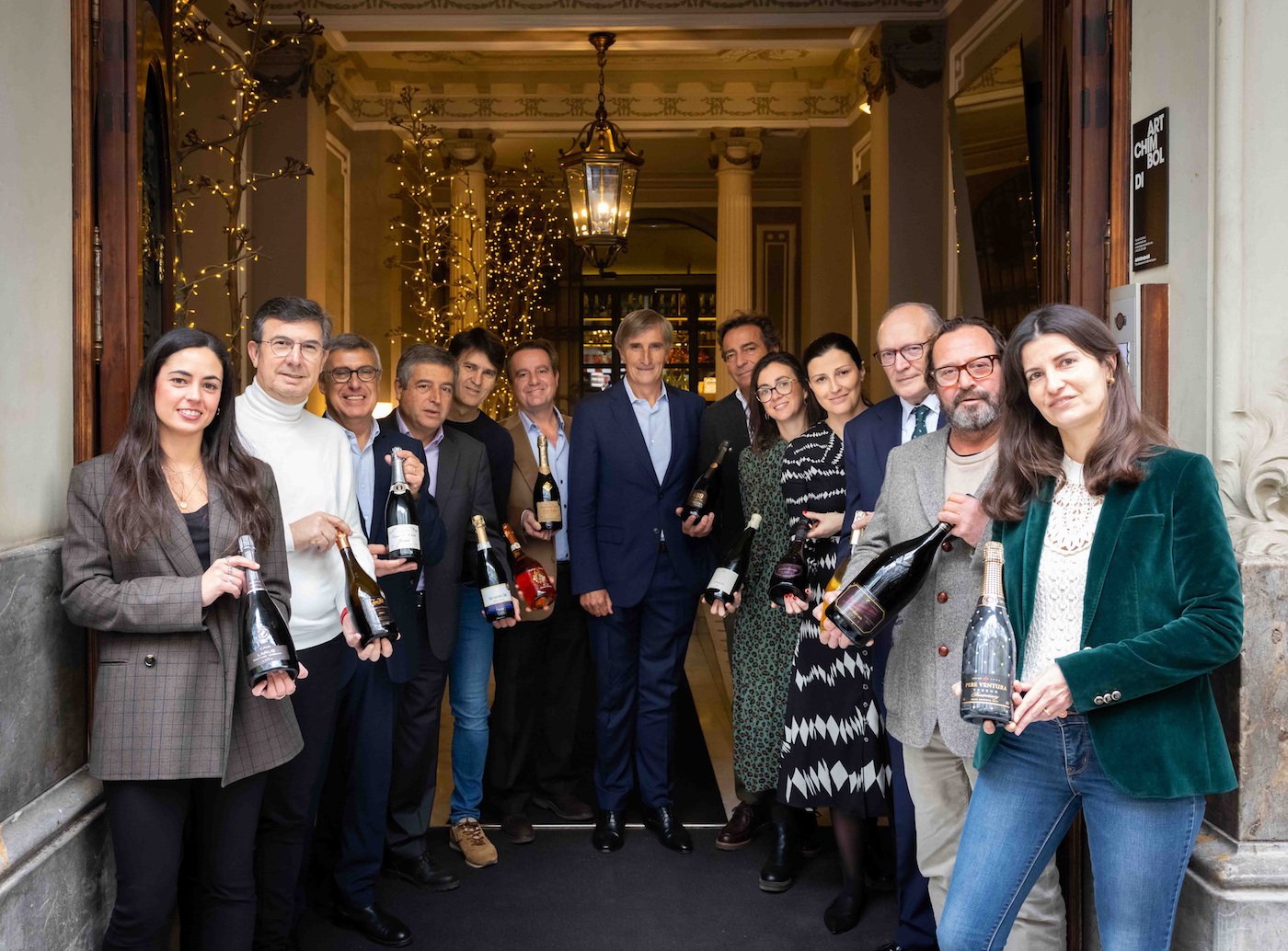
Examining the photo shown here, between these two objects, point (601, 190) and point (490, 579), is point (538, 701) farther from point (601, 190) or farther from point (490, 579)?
point (601, 190)

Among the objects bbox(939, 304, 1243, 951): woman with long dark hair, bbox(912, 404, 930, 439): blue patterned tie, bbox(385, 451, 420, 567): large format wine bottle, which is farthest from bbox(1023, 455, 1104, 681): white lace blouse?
bbox(385, 451, 420, 567): large format wine bottle

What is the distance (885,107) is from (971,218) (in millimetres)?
1446

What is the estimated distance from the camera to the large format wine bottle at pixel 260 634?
7.41ft

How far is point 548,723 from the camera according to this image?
14.1 feet

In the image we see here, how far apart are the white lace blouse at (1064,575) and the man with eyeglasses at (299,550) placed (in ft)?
5.21

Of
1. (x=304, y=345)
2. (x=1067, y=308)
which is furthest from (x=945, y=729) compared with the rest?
(x=304, y=345)

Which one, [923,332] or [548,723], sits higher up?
[923,332]

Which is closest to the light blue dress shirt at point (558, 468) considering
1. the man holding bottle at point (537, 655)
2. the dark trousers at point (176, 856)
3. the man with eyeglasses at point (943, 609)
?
the man holding bottle at point (537, 655)

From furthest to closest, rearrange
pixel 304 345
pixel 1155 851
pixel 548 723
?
pixel 548 723, pixel 304 345, pixel 1155 851

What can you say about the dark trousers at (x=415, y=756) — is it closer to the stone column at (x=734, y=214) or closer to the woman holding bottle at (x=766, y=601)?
the woman holding bottle at (x=766, y=601)

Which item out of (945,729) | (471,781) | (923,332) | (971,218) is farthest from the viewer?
(971,218)

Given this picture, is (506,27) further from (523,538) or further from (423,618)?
(423,618)

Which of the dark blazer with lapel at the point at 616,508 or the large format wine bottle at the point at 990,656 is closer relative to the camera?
the large format wine bottle at the point at 990,656

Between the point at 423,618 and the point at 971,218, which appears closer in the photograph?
the point at 423,618
